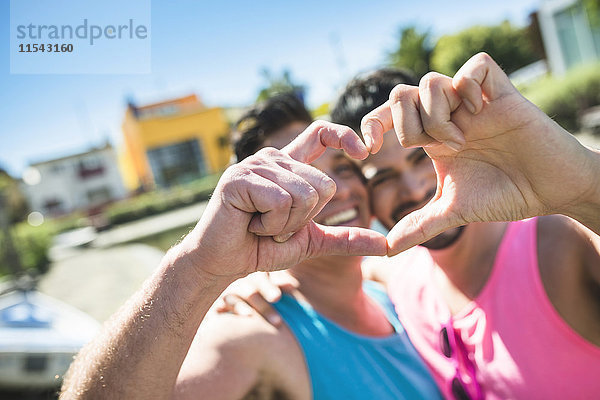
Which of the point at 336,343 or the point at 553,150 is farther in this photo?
the point at 336,343

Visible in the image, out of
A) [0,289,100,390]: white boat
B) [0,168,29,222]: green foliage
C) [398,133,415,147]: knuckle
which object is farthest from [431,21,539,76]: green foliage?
[0,168,29,222]: green foliage

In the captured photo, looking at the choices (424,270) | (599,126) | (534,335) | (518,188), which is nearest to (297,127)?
(424,270)

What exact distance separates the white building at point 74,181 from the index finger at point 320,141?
168ft

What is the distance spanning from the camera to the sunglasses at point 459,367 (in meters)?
2.01

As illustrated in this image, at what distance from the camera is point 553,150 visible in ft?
4.57

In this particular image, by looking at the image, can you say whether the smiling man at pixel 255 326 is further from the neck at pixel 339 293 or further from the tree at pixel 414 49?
the tree at pixel 414 49

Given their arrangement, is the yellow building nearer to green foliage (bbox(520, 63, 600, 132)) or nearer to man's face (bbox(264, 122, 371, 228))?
green foliage (bbox(520, 63, 600, 132))

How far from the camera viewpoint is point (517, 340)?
1899mm

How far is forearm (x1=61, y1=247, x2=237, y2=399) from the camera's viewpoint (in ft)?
4.45

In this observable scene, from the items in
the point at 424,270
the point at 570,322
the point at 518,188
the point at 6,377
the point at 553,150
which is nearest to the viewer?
the point at 553,150

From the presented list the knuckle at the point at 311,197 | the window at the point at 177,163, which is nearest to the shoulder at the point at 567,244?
the knuckle at the point at 311,197

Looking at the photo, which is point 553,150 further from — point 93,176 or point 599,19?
point 93,176

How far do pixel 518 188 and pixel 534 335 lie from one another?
740 mm

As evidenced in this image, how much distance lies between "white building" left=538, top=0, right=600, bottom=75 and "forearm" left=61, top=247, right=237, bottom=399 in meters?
21.9
